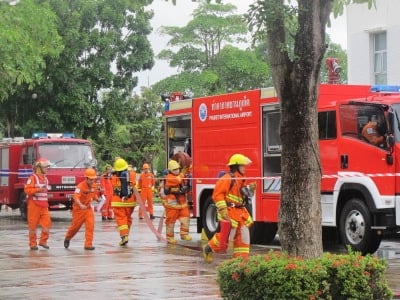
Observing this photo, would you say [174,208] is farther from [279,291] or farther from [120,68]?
[120,68]

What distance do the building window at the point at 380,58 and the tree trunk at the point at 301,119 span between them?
18.6 metres

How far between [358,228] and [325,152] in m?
1.41

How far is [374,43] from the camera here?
25406 millimetres

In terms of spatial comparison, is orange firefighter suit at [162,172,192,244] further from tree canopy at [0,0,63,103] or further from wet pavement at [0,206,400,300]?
tree canopy at [0,0,63,103]

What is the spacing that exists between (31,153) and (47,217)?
30.5 feet

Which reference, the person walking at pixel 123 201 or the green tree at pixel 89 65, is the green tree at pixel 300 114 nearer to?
the person walking at pixel 123 201

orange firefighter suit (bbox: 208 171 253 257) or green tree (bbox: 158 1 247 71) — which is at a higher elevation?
green tree (bbox: 158 1 247 71)

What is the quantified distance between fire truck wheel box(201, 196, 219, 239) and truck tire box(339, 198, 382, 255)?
3.22 metres

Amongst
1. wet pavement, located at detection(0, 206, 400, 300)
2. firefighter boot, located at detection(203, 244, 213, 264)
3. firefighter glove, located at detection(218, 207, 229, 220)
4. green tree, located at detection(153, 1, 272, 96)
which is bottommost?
wet pavement, located at detection(0, 206, 400, 300)

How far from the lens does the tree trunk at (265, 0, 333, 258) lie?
700 cm

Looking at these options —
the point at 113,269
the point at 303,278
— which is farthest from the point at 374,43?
the point at 303,278

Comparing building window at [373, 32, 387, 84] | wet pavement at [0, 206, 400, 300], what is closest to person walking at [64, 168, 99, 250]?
wet pavement at [0, 206, 400, 300]

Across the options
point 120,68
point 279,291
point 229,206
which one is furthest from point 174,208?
point 120,68

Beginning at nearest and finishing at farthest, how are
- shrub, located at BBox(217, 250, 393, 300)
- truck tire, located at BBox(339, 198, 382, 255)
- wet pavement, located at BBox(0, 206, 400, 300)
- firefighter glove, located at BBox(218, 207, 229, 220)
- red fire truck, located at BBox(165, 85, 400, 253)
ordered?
shrub, located at BBox(217, 250, 393, 300) < wet pavement, located at BBox(0, 206, 400, 300) < firefighter glove, located at BBox(218, 207, 229, 220) < red fire truck, located at BBox(165, 85, 400, 253) < truck tire, located at BBox(339, 198, 382, 255)
